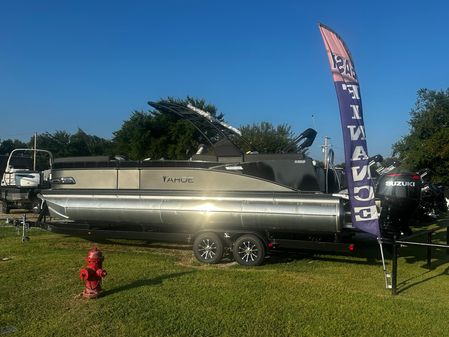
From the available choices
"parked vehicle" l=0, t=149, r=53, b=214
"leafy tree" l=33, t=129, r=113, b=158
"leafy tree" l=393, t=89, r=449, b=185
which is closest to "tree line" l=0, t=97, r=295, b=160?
"leafy tree" l=393, t=89, r=449, b=185

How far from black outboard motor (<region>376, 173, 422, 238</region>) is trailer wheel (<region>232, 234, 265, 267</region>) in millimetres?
2622

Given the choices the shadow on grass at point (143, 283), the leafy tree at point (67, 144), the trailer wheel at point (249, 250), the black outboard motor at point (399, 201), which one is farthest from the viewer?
the leafy tree at point (67, 144)

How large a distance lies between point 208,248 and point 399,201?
153 inches

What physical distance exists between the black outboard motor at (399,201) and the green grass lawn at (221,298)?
688mm

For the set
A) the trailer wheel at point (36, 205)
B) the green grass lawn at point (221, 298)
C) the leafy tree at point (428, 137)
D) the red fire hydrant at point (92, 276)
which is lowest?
the green grass lawn at point (221, 298)

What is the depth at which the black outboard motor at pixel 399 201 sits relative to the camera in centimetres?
938

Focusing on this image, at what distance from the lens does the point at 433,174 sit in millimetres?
30000

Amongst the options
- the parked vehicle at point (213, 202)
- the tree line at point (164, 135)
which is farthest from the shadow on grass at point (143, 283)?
the tree line at point (164, 135)

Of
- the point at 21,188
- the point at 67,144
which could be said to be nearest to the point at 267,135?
the point at 21,188

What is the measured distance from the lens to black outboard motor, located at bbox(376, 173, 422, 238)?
9380mm

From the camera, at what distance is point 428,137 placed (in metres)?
34.9

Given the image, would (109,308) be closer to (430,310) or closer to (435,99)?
(430,310)

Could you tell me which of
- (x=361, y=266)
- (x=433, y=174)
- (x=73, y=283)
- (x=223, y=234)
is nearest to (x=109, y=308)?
(x=73, y=283)

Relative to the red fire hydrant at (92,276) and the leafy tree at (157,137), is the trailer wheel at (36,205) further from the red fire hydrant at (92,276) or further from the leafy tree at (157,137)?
the leafy tree at (157,137)
